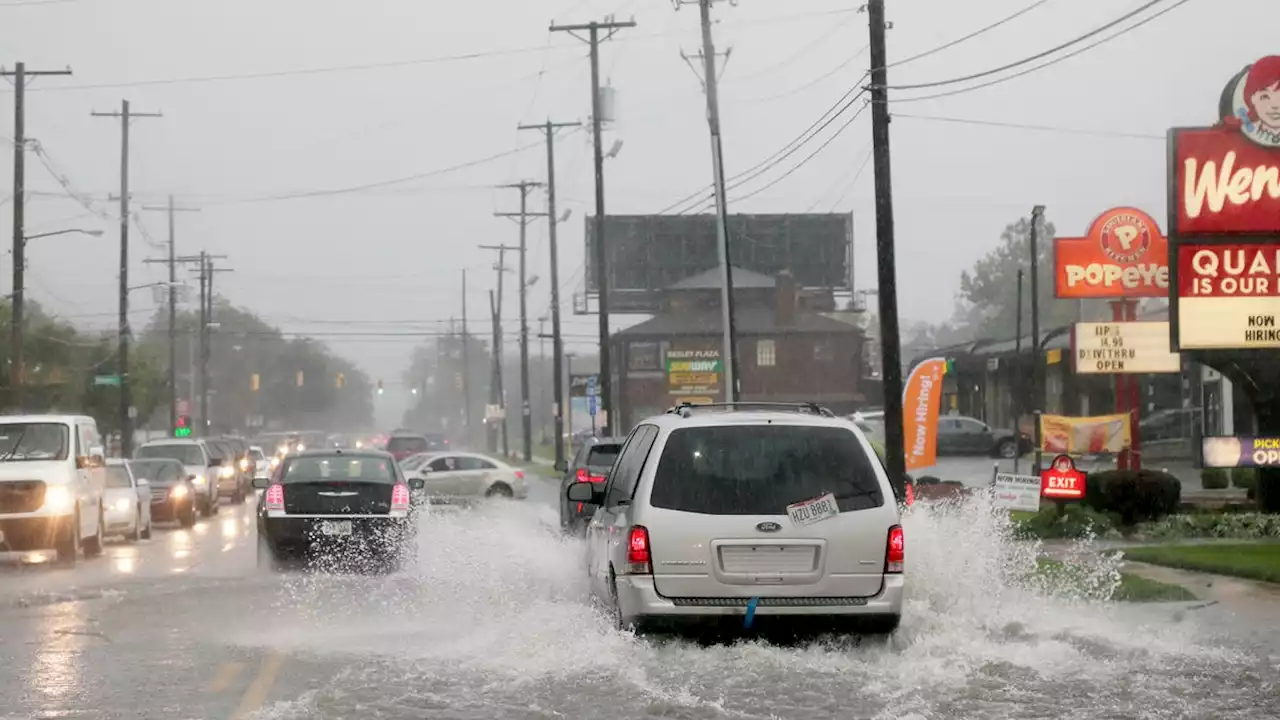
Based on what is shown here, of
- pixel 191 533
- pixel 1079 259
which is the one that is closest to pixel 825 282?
pixel 1079 259

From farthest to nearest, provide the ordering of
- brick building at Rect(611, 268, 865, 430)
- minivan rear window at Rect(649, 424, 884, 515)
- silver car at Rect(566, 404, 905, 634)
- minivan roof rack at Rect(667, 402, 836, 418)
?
brick building at Rect(611, 268, 865, 430)
minivan roof rack at Rect(667, 402, 836, 418)
minivan rear window at Rect(649, 424, 884, 515)
silver car at Rect(566, 404, 905, 634)

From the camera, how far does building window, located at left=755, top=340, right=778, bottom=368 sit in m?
90.4

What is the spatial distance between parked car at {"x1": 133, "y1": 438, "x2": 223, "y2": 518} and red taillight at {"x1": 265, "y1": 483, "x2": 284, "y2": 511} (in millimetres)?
18233

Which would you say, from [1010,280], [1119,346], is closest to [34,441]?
[1119,346]

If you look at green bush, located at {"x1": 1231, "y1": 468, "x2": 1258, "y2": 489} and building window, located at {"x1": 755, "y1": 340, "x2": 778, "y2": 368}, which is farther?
building window, located at {"x1": 755, "y1": 340, "x2": 778, "y2": 368}

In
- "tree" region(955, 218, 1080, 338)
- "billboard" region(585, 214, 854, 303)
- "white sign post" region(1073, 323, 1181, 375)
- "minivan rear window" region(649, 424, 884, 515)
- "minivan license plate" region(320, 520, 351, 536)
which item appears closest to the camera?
"minivan rear window" region(649, 424, 884, 515)

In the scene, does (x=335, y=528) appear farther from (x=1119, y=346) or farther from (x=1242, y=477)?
(x=1242, y=477)

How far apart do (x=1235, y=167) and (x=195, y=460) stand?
24746mm

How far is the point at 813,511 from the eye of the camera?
1148cm

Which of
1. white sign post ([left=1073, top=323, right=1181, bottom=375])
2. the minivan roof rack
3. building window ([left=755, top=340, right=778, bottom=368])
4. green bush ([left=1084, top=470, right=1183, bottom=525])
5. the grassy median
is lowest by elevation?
the grassy median

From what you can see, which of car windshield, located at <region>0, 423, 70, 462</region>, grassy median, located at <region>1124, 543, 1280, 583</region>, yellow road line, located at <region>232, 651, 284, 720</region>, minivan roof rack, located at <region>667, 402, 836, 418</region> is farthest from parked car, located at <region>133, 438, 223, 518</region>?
yellow road line, located at <region>232, 651, 284, 720</region>

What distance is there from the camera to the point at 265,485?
20641mm

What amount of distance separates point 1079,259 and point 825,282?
64154 mm

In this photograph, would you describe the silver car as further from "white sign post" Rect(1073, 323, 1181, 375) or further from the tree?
the tree
